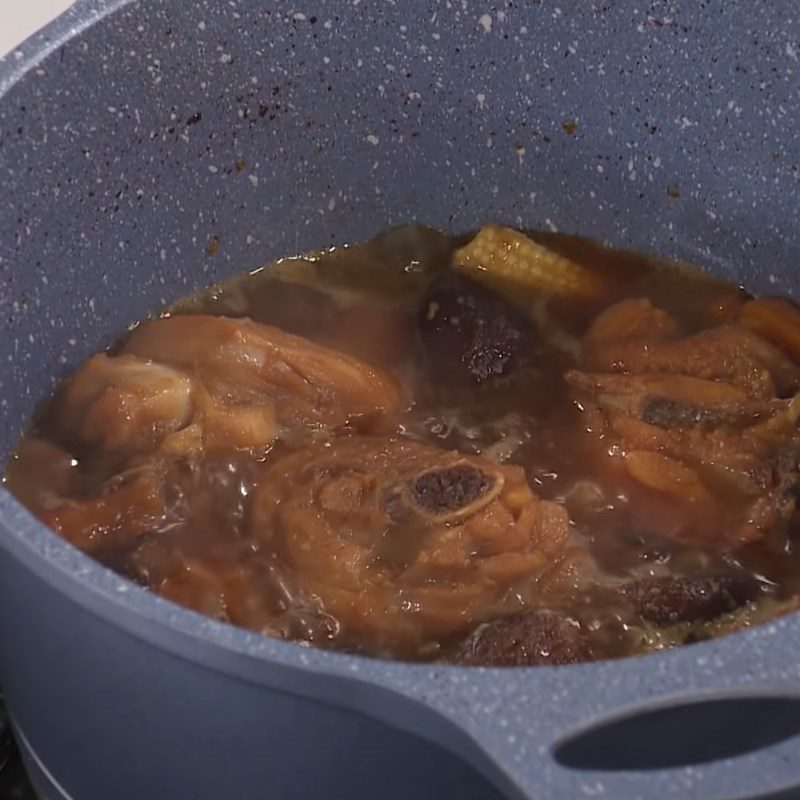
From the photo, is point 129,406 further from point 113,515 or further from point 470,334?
point 470,334

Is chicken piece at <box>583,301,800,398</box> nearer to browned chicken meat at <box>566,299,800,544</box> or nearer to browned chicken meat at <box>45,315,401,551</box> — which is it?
browned chicken meat at <box>566,299,800,544</box>

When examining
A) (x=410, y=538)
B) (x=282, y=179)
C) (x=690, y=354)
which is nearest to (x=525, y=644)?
(x=410, y=538)

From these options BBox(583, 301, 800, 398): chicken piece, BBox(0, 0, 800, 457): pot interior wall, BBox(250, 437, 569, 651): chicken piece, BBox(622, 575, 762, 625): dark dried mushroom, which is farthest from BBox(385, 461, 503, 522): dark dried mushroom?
BBox(0, 0, 800, 457): pot interior wall

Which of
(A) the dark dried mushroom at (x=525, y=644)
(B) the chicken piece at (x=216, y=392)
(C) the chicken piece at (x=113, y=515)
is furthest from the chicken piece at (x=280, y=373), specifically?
(A) the dark dried mushroom at (x=525, y=644)

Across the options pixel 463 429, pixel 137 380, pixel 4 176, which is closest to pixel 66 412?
pixel 137 380

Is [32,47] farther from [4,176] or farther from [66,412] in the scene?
[66,412]

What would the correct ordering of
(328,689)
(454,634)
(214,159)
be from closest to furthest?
(328,689) → (454,634) → (214,159)
